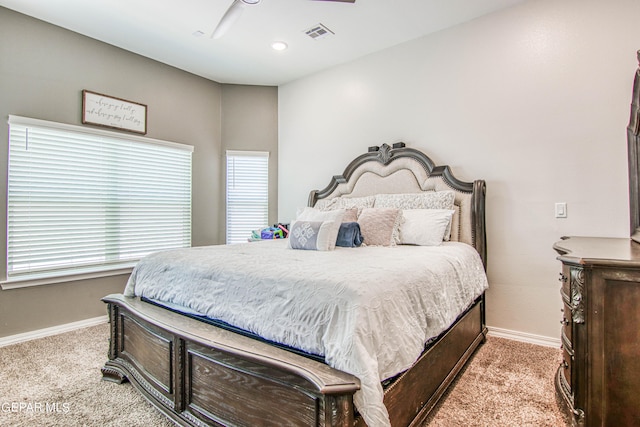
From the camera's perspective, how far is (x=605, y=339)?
4.55ft

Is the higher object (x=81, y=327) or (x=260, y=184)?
(x=260, y=184)

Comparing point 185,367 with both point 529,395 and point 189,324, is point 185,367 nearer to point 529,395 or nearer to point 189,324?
point 189,324

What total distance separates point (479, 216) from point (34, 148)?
4.13 metres

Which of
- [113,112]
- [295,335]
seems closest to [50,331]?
[113,112]

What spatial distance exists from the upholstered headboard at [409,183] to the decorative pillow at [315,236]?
1163 mm

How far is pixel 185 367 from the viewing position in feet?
5.21

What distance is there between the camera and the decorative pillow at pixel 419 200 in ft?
9.67

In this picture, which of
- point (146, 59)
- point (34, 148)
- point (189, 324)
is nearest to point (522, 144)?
point (189, 324)

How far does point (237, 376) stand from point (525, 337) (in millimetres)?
2550

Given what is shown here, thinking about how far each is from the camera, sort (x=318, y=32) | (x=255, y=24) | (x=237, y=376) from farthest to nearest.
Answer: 1. (x=318, y=32)
2. (x=255, y=24)
3. (x=237, y=376)

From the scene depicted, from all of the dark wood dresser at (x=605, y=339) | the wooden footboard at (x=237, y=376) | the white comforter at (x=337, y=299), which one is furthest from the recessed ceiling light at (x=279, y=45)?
the dark wood dresser at (x=605, y=339)

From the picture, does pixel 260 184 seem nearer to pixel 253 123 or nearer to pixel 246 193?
pixel 246 193

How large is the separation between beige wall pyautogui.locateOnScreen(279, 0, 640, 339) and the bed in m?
0.70

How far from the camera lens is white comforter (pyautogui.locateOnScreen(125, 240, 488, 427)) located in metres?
1.16
